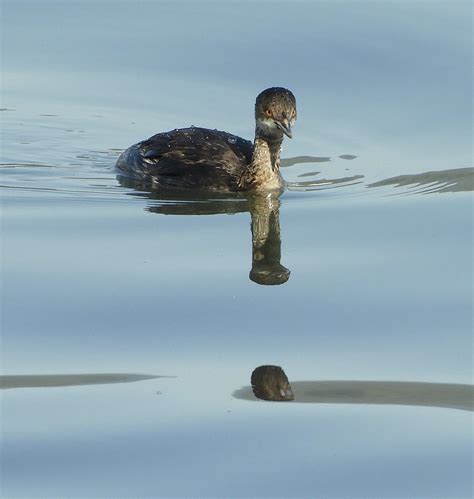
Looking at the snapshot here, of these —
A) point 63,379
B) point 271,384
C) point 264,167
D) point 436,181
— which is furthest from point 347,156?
point 63,379

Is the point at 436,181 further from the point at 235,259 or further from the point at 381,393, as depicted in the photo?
the point at 381,393

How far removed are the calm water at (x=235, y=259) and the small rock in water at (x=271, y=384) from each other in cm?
7

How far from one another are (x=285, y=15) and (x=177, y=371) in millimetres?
10377

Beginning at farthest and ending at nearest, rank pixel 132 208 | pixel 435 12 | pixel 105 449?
pixel 435 12
pixel 132 208
pixel 105 449

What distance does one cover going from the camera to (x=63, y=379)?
26.9 ft

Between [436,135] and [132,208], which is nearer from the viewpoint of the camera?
[132,208]

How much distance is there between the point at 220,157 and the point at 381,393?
17.7 feet

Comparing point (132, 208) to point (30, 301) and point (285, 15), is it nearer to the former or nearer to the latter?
point (30, 301)

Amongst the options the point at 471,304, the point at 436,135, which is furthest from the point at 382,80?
the point at 471,304

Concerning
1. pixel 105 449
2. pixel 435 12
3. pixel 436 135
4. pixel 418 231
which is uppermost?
pixel 435 12

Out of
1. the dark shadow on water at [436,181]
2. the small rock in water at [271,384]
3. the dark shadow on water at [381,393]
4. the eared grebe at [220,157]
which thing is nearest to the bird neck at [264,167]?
the eared grebe at [220,157]

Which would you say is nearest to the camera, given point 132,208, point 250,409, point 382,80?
point 250,409

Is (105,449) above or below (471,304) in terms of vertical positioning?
below

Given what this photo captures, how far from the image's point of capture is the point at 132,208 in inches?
481
